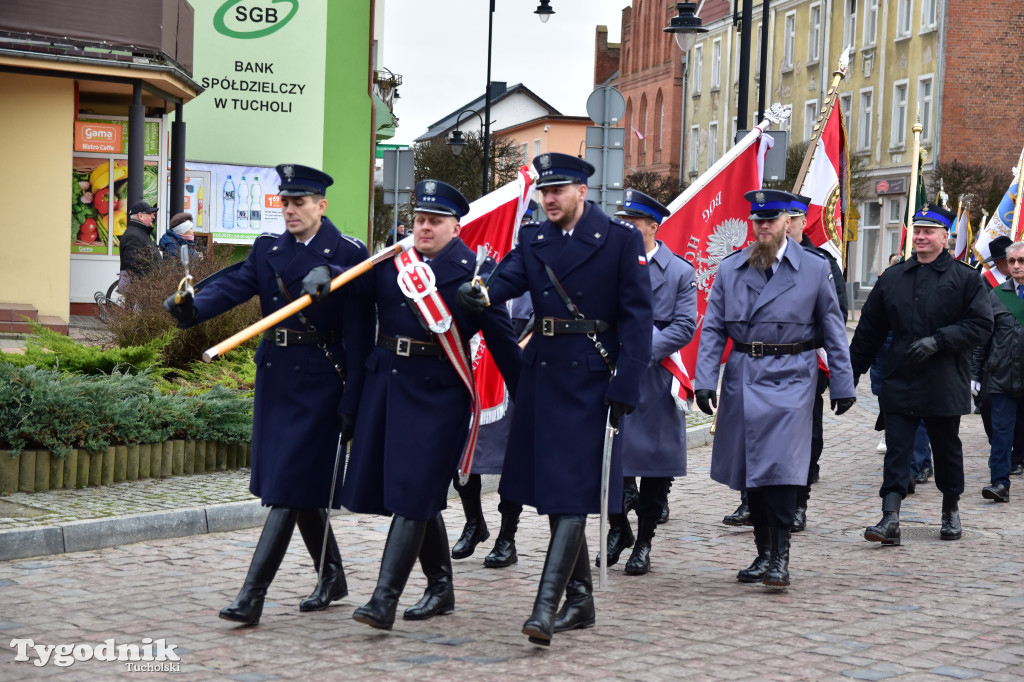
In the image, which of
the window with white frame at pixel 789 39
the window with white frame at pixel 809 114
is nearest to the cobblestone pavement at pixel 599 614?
the window with white frame at pixel 809 114

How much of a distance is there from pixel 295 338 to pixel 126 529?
2.30 meters

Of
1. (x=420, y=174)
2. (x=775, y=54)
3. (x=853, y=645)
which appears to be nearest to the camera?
(x=853, y=645)

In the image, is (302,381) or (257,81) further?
(257,81)

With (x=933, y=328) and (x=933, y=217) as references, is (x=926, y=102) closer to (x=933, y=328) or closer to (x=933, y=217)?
(x=933, y=217)

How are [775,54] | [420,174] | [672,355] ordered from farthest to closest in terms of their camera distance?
[775,54] → [420,174] → [672,355]

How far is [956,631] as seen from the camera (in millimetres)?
6438

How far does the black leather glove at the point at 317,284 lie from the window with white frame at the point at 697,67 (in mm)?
60776

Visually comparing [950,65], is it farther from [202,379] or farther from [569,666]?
[569,666]

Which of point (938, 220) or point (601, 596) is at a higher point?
point (938, 220)

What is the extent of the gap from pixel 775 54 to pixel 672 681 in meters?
53.6

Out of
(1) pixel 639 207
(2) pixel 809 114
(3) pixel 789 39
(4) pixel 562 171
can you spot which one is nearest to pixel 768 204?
(1) pixel 639 207

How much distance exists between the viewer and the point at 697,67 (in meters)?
65.8

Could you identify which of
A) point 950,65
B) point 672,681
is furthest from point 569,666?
point 950,65

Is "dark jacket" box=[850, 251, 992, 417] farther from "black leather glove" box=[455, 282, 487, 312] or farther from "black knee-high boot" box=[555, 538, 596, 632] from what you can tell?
"black leather glove" box=[455, 282, 487, 312]
